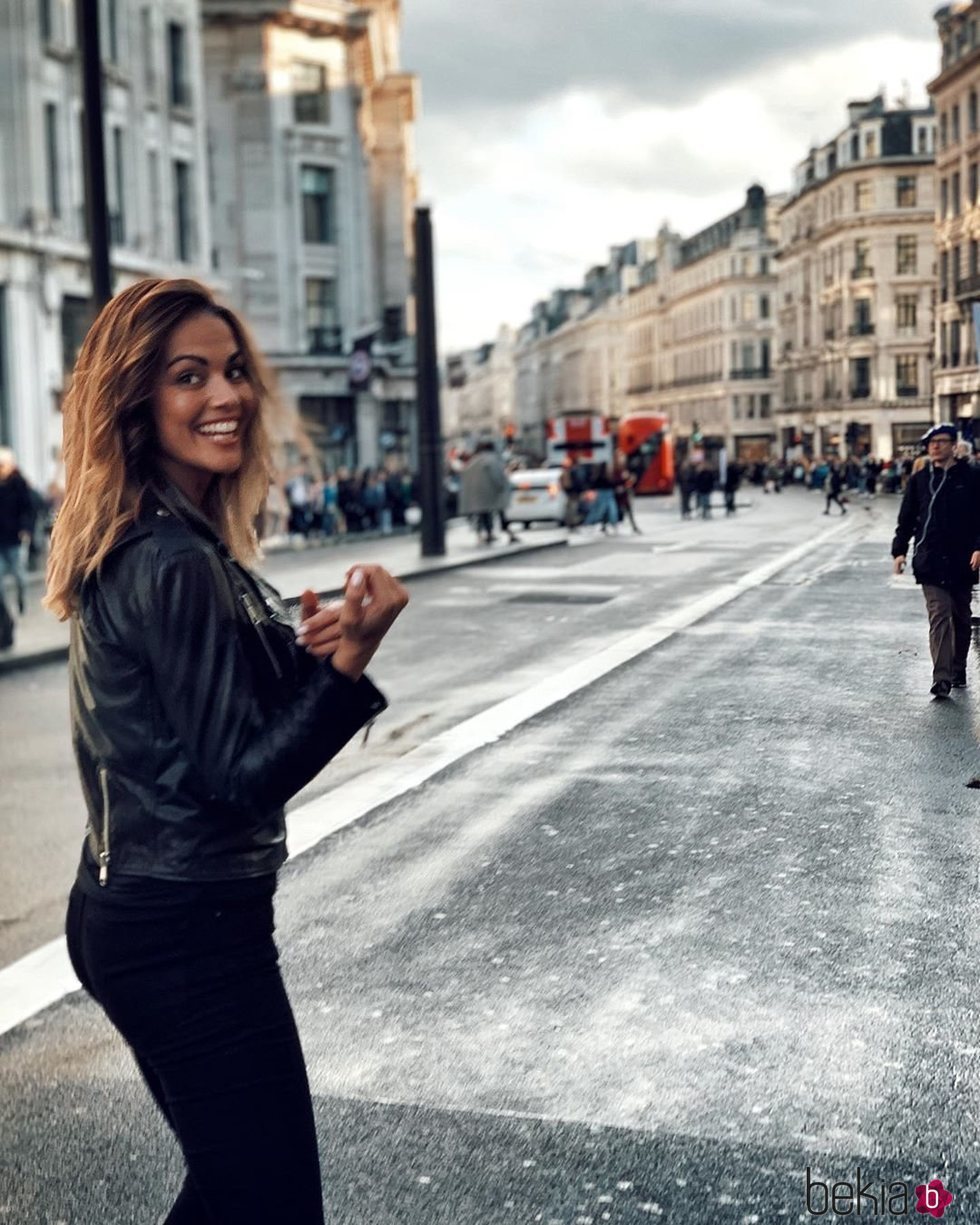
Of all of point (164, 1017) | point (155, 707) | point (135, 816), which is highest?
point (155, 707)

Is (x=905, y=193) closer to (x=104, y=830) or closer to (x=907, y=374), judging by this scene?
(x=907, y=374)

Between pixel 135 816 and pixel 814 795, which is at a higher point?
pixel 135 816

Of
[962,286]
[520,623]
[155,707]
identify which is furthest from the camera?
[962,286]

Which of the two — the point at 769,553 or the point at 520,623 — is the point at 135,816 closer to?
the point at 520,623

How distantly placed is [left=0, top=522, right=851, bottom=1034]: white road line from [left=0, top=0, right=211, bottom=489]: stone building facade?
1870 centimetres

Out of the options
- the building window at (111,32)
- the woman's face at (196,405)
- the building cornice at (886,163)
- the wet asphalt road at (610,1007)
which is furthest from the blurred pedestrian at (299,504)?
the building cornice at (886,163)

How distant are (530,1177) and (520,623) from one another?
12944mm

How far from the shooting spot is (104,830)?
2.38m

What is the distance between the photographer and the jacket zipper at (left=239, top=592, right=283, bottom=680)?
2359 mm

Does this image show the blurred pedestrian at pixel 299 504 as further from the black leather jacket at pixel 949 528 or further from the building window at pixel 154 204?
the black leather jacket at pixel 949 528

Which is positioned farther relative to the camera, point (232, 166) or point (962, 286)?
point (962, 286)

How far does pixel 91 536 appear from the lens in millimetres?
2391

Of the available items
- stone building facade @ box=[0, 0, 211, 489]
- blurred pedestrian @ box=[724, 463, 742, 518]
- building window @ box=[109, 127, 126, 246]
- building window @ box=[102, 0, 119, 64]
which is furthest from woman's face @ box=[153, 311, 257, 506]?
blurred pedestrian @ box=[724, 463, 742, 518]

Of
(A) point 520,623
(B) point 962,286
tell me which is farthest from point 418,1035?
(B) point 962,286
